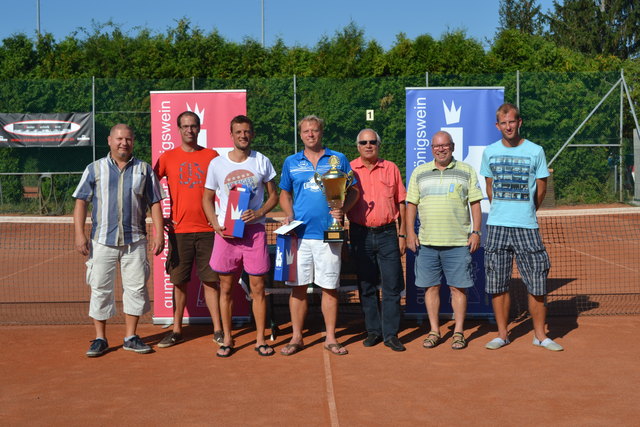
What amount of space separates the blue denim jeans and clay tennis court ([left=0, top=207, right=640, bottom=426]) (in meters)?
0.26

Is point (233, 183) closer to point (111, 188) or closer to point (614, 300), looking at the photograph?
point (111, 188)

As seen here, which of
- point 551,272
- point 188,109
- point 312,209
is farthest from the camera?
point 551,272

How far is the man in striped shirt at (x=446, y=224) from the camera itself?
20.1 ft

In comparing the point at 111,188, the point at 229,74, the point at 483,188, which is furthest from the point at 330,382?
the point at 229,74

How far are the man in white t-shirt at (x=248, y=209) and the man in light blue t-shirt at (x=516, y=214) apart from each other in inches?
74.7

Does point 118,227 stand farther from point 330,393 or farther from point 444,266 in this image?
point 444,266

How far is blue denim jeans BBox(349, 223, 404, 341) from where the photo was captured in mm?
6121

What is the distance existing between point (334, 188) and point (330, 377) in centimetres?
150

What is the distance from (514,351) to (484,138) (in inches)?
86.4

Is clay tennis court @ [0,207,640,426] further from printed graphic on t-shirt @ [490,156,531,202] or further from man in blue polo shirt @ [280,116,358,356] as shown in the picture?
printed graphic on t-shirt @ [490,156,531,202]

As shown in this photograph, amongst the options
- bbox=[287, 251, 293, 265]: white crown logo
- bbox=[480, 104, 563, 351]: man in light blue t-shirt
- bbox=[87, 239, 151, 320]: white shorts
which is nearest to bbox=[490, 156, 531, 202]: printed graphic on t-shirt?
bbox=[480, 104, 563, 351]: man in light blue t-shirt

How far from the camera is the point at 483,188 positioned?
718cm

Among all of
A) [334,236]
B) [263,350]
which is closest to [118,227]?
[263,350]

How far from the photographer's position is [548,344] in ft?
19.8
